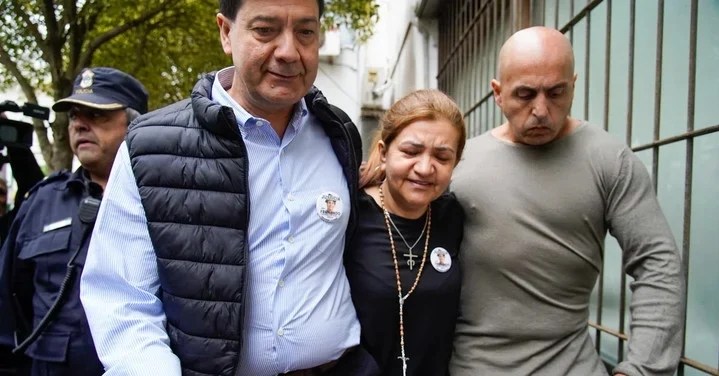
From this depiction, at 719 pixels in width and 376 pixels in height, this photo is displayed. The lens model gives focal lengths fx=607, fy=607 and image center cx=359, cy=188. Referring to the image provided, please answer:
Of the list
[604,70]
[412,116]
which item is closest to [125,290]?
[412,116]

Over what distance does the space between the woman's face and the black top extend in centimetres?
16

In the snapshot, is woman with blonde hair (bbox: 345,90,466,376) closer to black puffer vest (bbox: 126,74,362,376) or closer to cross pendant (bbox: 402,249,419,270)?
cross pendant (bbox: 402,249,419,270)

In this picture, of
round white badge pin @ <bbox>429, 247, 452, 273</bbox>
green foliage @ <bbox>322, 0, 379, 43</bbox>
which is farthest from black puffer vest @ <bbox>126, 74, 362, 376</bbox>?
green foliage @ <bbox>322, 0, 379, 43</bbox>

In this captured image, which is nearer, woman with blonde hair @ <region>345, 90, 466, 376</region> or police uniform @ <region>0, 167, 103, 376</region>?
woman with blonde hair @ <region>345, 90, 466, 376</region>

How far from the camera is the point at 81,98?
2.73 m

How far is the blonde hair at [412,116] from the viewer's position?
2.17 m

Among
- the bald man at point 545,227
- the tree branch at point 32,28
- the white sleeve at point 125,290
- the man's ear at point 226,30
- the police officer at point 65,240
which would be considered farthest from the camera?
the tree branch at point 32,28

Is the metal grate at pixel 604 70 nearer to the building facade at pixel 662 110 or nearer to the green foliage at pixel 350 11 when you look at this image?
the building facade at pixel 662 110

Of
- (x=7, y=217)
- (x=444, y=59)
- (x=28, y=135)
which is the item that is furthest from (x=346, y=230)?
(x=444, y=59)

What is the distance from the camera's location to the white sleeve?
1.60m

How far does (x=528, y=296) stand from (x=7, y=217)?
104 inches

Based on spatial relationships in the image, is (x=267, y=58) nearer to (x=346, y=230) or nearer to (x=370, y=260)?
(x=346, y=230)

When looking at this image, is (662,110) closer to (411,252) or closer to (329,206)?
(411,252)

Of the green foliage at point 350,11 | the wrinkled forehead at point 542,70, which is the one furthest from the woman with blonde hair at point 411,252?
the green foliage at point 350,11
